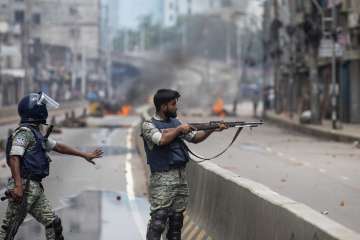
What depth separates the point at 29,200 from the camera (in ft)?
27.0

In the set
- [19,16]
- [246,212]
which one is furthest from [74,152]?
[19,16]

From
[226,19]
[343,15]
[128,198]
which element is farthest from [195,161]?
[226,19]

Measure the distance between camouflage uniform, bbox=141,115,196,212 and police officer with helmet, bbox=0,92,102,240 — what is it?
0.68 meters

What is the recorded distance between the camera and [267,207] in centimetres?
786

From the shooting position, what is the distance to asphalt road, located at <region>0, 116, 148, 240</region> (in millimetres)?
12047

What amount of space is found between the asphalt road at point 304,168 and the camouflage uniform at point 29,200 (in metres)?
4.69

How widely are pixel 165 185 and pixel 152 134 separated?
48cm

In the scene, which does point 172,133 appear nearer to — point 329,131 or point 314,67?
point 329,131

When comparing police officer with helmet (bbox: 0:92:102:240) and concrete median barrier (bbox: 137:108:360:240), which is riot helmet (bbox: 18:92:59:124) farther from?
concrete median barrier (bbox: 137:108:360:240)

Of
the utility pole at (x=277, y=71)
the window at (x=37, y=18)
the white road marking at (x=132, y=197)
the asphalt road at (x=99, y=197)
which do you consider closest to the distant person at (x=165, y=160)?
the white road marking at (x=132, y=197)

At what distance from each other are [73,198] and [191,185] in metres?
3.88

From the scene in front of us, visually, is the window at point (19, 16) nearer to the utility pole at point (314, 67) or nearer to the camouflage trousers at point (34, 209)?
the utility pole at point (314, 67)

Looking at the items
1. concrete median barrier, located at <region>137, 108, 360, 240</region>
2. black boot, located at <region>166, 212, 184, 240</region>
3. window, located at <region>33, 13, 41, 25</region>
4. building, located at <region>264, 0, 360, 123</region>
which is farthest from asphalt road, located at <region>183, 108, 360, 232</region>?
window, located at <region>33, 13, 41, 25</region>

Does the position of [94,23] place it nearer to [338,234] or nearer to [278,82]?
[278,82]
